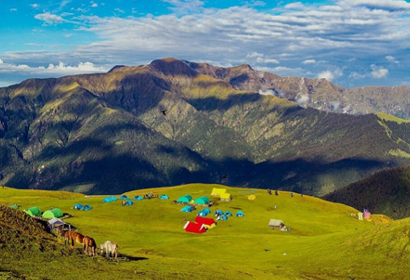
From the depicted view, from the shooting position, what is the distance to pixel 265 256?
90.4 meters

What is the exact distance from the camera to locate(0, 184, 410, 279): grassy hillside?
6119 cm

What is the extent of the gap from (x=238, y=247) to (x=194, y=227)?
27805mm

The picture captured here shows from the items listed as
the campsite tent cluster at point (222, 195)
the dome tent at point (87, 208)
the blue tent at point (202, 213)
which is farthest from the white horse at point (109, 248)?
the campsite tent cluster at point (222, 195)

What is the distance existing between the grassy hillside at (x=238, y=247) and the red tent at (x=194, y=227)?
3.10 metres

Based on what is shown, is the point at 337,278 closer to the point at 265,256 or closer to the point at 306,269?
the point at 306,269

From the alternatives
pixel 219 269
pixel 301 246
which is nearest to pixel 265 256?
pixel 301 246

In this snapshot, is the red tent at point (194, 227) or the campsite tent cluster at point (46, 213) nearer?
the red tent at point (194, 227)

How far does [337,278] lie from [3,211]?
49319 mm

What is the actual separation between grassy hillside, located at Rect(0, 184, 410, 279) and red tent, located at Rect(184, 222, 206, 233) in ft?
10.2

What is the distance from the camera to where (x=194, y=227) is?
125m

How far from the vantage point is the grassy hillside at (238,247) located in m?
61.2

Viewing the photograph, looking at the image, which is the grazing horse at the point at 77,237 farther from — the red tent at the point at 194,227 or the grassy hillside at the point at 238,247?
the red tent at the point at 194,227

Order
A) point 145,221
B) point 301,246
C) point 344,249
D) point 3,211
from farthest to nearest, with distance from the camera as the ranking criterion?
point 145,221, point 301,246, point 344,249, point 3,211

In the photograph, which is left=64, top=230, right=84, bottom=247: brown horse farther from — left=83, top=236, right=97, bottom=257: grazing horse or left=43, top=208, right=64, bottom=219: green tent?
left=43, top=208, right=64, bottom=219: green tent
